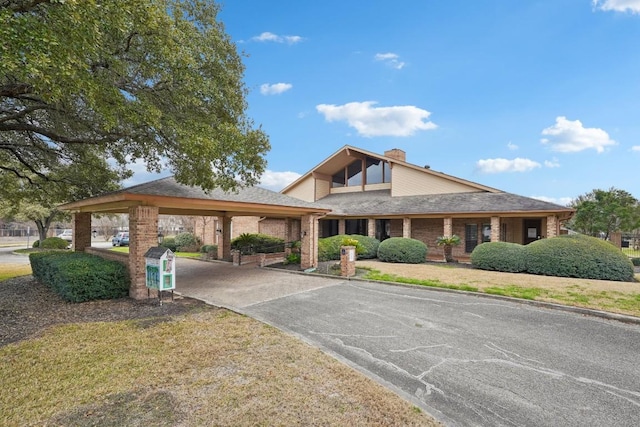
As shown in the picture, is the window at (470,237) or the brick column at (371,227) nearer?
the window at (470,237)

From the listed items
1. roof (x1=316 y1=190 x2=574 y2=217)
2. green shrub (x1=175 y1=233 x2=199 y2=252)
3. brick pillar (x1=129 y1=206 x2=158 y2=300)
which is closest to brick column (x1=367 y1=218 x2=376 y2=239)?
roof (x1=316 y1=190 x2=574 y2=217)

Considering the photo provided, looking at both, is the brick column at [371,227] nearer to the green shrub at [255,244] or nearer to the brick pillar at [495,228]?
the green shrub at [255,244]

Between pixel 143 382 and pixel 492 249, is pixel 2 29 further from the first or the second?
pixel 492 249

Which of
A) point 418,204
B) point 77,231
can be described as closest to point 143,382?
point 77,231

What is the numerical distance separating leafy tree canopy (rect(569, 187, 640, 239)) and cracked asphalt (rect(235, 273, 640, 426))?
22257 mm

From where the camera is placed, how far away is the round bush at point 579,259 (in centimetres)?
1180

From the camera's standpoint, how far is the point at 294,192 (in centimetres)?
2831

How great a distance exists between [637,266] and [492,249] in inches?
419

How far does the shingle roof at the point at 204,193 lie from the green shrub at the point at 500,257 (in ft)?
26.4

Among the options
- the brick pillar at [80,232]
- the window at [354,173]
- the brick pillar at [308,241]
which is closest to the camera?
the brick pillar at [80,232]

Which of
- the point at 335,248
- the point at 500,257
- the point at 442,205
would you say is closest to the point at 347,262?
the point at 335,248

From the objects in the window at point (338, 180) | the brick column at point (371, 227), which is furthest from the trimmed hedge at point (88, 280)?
the window at point (338, 180)

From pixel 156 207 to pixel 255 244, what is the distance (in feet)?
34.2

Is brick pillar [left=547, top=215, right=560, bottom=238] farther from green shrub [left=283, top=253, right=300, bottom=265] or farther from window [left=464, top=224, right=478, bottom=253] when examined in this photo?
green shrub [left=283, top=253, right=300, bottom=265]
